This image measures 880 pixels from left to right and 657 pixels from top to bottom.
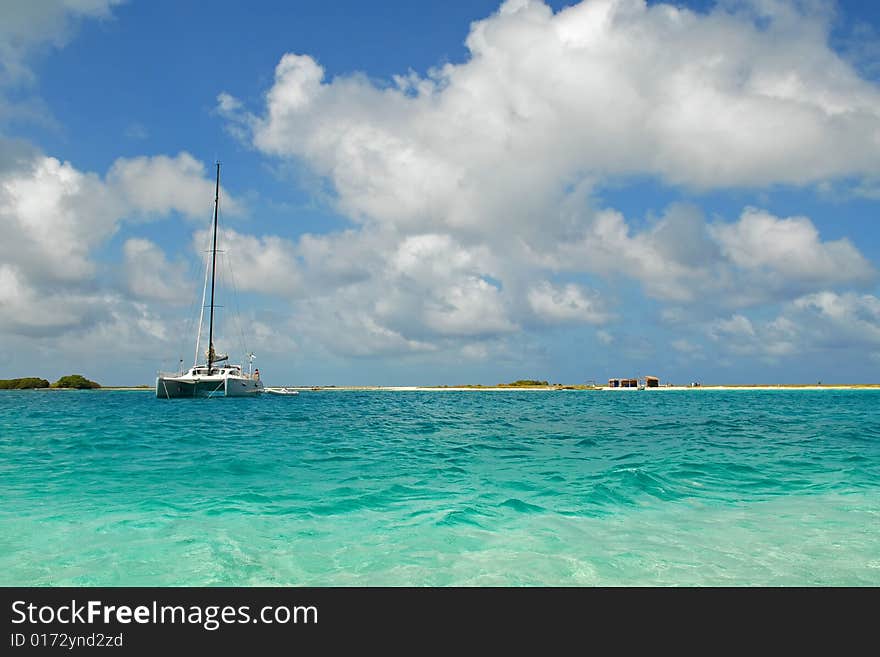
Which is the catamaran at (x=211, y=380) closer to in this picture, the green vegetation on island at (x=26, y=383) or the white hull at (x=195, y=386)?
the white hull at (x=195, y=386)

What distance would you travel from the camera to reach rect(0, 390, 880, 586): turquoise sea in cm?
885

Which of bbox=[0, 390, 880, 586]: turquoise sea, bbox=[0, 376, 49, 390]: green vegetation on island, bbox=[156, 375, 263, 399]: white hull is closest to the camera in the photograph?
bbox=[0, 390, 880, 586]: turquoise sea

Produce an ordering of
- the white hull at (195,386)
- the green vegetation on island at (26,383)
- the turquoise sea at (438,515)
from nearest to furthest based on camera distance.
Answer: the turquoise sea at (438,515) → the white hull at (195,386) → the green vegetation on island at (26,383)

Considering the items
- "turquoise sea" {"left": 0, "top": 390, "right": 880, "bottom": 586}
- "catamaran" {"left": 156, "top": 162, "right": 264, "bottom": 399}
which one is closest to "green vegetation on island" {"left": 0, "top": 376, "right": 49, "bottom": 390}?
"catamaran" {"left": 156, "top": 162, "right": 264, "bottom": 399}

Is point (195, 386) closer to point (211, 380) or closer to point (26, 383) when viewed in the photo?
point (211, 380)

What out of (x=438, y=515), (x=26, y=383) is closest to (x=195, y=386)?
(x=438, y=515)

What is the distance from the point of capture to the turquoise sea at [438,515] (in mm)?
8852

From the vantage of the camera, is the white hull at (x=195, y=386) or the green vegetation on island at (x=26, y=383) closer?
the white hull at (x=195, y=386)

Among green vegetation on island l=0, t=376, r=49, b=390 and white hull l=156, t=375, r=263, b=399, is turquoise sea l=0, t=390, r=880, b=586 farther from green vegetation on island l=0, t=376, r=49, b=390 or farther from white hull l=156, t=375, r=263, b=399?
green vegetation on island l=0, t=376, r=49, b=390

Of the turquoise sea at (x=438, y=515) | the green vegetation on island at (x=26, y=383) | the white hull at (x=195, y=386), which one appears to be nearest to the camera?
the turquoise sea at (x=438, y=515)

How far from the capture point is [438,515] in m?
12.2

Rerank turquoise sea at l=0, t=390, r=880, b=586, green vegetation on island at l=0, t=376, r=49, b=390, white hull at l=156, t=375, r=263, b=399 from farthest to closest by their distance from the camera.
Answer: green vegetation on island at l=0, t=376, r=49, b=390, white hull at l=156, t=375, r=263, b=399, turquoise sea at l=0, t=390, r=880, b=586

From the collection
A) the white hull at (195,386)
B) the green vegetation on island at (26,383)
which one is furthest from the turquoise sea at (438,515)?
the green vegetation on island at (26,383)
